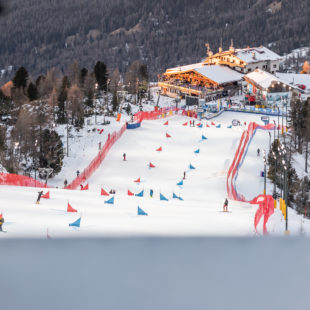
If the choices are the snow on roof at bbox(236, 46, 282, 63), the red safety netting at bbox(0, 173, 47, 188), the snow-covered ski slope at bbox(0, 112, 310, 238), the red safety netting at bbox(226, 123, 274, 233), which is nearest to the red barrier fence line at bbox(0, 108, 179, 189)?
the red safety netting at bbox(0, 173, 47, 188)

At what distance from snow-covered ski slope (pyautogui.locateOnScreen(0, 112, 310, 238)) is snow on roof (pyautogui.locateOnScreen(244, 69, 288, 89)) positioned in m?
9.98

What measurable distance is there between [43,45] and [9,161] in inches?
5581

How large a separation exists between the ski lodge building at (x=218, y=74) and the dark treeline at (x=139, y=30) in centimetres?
5765

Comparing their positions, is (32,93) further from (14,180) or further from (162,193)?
(14,180)

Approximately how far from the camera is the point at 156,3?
190m

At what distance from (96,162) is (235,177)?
826 cm

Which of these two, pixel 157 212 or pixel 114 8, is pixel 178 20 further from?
pixel 157 212

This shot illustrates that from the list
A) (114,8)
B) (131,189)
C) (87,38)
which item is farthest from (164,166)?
(114,8)

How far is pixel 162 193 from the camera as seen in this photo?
2445cm

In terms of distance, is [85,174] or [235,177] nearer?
[235,177]

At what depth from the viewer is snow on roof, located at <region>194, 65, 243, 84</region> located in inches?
2303

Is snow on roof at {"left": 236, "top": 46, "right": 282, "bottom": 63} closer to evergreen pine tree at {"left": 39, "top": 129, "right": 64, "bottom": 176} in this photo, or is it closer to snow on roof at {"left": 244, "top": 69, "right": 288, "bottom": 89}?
snow on roof at {"left": 244, "top": 69, "right": 288, "bottom": 89}

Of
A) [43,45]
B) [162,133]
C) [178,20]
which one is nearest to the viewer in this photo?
[162,133]

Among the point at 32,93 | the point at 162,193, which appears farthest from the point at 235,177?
the point at 32,93
